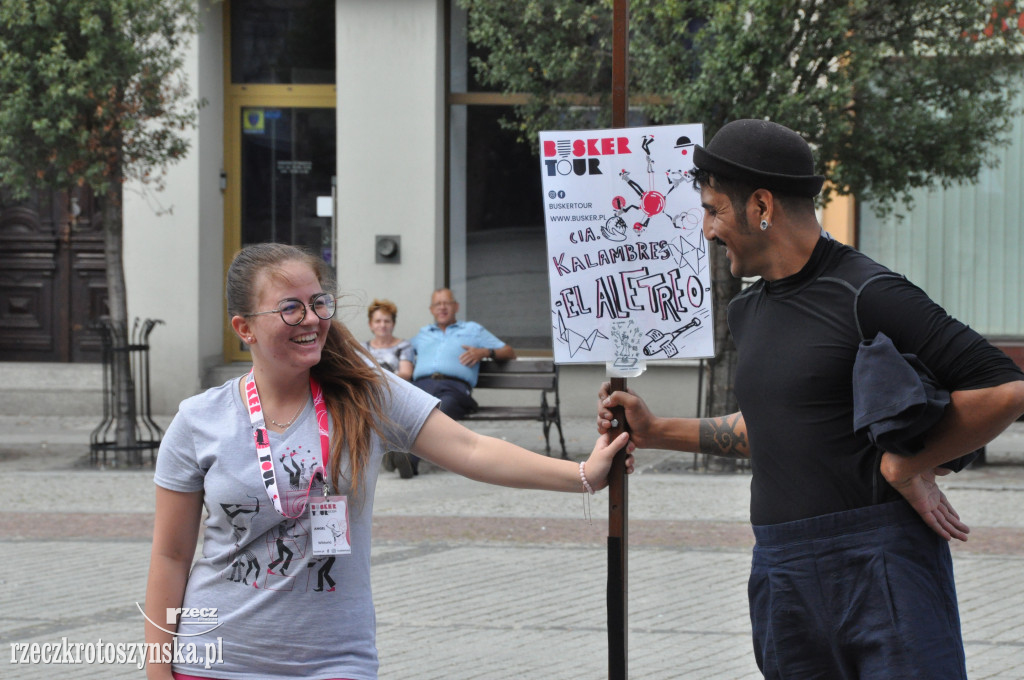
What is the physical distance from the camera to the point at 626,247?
3.35 metres

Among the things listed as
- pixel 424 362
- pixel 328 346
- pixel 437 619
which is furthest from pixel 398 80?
pixel 328 346

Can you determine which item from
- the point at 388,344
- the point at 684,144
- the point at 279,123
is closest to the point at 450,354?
the point at 388,344

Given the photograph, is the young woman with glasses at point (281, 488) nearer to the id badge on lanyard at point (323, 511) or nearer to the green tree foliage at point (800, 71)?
the id badge on lanyard at point (323, 511)

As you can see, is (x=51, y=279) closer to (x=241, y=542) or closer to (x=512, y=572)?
(x=512, y=572)

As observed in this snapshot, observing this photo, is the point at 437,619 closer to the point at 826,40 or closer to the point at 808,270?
the point at 808,270

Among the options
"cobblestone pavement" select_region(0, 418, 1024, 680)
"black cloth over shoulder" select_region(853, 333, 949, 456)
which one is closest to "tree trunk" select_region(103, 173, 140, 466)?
"cobblestone pavement" select_region(0, 418, 1024, 680)

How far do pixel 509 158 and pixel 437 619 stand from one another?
8491 mm

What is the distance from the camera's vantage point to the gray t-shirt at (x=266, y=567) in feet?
8.88

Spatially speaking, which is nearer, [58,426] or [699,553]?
[699,553]

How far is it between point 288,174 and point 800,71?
682cm

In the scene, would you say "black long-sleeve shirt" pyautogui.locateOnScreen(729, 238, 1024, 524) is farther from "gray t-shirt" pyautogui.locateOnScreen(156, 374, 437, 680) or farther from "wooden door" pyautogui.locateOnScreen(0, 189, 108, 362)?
"wooden door" pyautogui.locateOnScreen(0, 189, 108, 362)

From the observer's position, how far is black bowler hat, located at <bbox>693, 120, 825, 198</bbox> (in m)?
2.70

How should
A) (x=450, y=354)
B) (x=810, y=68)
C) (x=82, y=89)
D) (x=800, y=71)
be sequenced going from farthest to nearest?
1. (x=450, y=354)
2. (x=810, y=68)
3. (x=82, y=89)
4. (x=800, y=71)

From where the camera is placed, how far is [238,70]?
1420 centimetres
